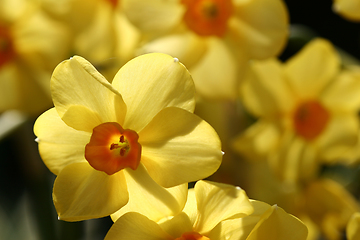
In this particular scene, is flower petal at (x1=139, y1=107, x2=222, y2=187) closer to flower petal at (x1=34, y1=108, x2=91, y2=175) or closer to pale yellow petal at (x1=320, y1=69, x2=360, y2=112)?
flower petal at (x1=34, y1=108, x2=91, y2=175)

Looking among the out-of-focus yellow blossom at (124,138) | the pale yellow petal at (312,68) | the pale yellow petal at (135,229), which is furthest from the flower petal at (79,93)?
the pale yellow petal at (312,68)

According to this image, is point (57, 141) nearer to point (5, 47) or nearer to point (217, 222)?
point (217, 222)

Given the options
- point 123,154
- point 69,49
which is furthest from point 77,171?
point 69,49

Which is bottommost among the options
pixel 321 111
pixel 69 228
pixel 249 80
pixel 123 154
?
pixel 69 228

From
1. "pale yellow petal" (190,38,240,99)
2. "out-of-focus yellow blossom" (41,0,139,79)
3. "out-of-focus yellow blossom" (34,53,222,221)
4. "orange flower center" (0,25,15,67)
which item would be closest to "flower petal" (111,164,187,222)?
"out-of-focus yellow blossom" (34,53,222,221)

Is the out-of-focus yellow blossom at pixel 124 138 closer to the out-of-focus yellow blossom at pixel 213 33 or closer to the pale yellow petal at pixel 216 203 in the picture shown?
the pale yellow petal at pixel 216 203

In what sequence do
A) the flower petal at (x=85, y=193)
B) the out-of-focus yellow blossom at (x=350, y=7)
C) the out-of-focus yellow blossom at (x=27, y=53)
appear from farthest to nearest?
the out-of-focus yellow blossom at (x=27, y=53)
the out-of-focus yellow blossom at (x=350, y=7)
the flower petal at (x=85, y=193)

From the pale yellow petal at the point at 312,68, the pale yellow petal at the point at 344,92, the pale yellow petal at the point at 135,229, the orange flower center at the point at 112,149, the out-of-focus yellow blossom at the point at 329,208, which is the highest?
the orange flower center at the point at 112,149

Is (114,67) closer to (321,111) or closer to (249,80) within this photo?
(249,80)
